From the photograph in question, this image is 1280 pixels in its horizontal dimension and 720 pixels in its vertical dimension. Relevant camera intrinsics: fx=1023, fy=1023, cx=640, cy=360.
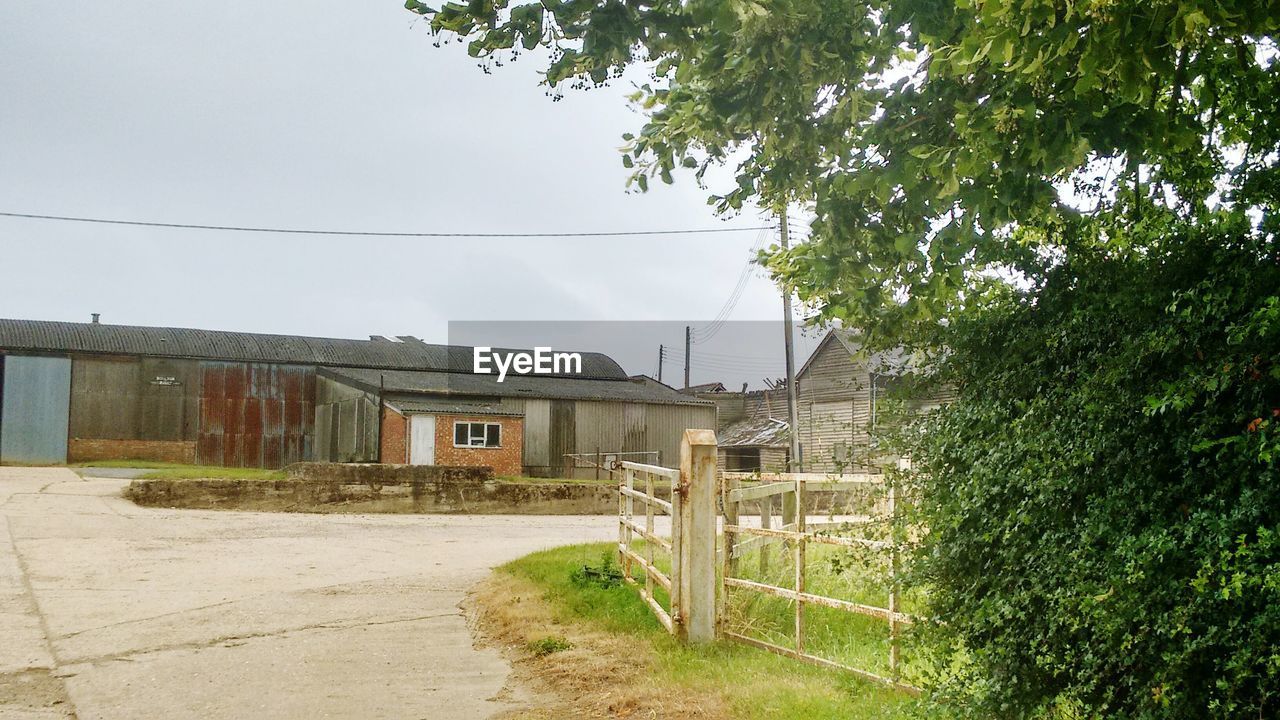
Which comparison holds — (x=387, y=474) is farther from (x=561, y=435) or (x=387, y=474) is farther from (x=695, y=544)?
(x=695, y=544)

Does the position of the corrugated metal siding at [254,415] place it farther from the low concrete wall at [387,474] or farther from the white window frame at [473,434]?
the low concrete wall at [387,474]

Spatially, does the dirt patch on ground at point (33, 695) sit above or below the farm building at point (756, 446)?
below

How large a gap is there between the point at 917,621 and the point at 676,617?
119 inches

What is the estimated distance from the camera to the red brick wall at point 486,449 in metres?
33.1

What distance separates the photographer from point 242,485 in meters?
21.8

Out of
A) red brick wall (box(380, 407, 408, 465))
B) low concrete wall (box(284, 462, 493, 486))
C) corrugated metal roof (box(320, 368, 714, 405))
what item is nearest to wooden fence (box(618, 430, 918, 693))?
low concrete wall (box(284, 462, 493, 486))

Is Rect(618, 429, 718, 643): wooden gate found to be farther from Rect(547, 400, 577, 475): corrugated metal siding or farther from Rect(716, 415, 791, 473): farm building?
Rect(716, 415, 791, 473): farm building

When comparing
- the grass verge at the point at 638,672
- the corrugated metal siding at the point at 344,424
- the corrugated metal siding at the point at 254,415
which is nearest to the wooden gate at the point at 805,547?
the grass verge at the point at 638,672

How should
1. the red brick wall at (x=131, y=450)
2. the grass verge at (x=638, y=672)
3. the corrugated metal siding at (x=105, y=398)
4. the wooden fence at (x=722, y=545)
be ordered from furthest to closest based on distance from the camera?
the corrugated metal siding at (x=105, y=398), the red brick wall at (x=131, y=450), the wooden fence at (x=722, y=545), the grass verge at (x=638, y=672)

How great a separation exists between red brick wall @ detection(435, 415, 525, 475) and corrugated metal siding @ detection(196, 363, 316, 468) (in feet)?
29.2

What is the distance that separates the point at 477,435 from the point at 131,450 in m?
13.6

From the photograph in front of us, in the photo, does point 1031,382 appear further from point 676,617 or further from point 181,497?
point 181,497

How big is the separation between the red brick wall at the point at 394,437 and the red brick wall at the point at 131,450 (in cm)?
861

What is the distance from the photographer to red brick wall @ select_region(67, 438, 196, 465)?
36375 mm
